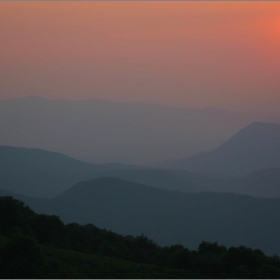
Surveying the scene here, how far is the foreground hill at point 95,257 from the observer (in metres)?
34.7

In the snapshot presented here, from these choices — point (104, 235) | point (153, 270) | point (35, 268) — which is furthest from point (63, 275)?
point (104, 235)

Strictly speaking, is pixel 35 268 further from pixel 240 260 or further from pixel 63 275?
pixel 240 260

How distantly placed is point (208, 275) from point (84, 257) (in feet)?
51.2

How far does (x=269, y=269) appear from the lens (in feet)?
169

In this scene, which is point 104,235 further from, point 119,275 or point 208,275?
point 119,275

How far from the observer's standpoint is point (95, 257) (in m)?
45.6

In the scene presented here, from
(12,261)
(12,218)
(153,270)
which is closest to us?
(12,261)

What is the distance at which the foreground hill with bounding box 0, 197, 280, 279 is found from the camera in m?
34.7

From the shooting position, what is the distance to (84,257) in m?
43.6

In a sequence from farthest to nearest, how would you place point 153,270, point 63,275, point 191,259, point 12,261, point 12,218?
point 12,218
point 191,259
point 153,270
point 63,275
point 12,261

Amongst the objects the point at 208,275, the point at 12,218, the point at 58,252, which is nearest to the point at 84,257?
the point at 58,252

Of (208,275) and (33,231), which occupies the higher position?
(33,231)

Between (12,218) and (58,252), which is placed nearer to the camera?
(58,252)

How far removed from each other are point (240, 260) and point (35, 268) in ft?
94.4
